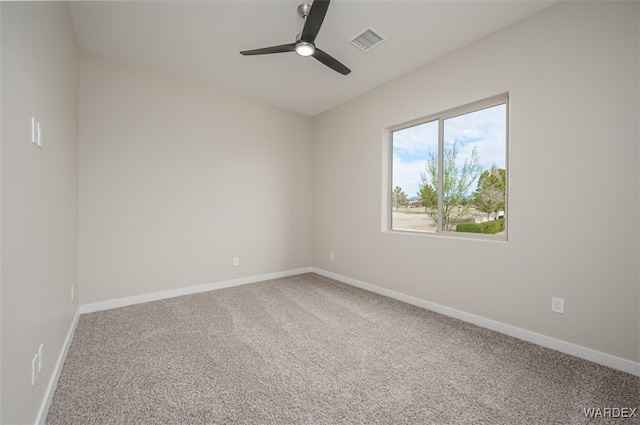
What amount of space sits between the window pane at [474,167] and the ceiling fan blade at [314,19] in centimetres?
177

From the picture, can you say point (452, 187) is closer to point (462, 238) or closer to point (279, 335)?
point (462, 238)

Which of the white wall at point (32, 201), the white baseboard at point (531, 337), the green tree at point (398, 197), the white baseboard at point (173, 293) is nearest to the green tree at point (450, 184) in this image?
the green tree at point (398, 197)

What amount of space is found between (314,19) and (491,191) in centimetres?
221

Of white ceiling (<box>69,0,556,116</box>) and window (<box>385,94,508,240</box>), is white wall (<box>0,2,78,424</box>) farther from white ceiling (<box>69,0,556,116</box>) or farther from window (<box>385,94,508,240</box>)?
window (<box>385,94,508,240</box>)

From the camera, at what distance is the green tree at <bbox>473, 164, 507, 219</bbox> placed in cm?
264

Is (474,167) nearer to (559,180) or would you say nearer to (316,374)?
(559,180)

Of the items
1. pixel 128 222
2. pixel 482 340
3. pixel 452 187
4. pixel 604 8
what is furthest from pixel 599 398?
pixel 128 222

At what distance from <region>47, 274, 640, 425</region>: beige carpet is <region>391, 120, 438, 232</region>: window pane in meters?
1.14

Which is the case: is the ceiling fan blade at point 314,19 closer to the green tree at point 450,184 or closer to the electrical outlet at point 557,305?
the green tree at point 450,184

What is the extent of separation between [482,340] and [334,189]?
2715 mm

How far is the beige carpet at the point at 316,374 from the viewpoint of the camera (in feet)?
4.98

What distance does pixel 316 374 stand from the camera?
1.86 metres

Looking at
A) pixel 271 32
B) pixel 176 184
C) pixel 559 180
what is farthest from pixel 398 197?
pixel 176 184

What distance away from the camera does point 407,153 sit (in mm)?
3529
